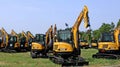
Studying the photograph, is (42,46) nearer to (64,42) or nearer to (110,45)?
(110,45)

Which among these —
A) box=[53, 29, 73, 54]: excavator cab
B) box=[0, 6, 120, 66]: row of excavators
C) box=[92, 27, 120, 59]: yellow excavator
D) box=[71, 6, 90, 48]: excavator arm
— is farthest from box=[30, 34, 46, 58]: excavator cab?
box=[71, 6, 90, 48]: excavator arm

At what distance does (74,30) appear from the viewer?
82.0 ft

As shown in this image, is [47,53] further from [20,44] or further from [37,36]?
[20,44]

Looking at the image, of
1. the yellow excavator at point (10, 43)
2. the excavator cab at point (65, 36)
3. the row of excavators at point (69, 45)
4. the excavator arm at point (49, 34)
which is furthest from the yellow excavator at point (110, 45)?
the yellow excavator at point (10, 43)

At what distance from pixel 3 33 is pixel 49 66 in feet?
81.0

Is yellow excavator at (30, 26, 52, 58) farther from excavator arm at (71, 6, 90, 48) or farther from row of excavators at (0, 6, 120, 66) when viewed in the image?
excavator arm at (71, 6, 90, 48)

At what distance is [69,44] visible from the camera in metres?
24.3

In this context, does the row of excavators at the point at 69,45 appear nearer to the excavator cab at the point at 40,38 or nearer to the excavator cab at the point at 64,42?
the excavator cab at the point at 64,42

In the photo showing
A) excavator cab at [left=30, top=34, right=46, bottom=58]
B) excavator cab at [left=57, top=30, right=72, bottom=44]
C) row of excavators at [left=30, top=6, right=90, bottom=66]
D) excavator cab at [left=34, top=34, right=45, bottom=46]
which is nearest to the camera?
row of excavators at [left=30, top=6, right=90, bottom=66]

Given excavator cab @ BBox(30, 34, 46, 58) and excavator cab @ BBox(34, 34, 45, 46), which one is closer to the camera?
Result: excavator cab @ BBox(30, 34, 46, 58)

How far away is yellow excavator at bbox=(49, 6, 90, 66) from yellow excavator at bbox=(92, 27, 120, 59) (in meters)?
5.15

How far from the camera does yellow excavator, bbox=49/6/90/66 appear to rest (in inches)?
956

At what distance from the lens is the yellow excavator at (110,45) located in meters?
29.2

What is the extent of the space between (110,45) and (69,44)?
6.04 metres
